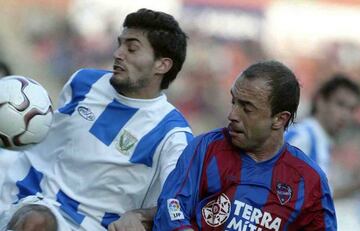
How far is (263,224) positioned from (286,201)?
155mm

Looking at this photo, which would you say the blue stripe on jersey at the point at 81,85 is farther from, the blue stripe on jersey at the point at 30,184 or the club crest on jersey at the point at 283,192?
the club crest on jersey at the point at 283,192

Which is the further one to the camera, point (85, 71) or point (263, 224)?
point (85, 71)

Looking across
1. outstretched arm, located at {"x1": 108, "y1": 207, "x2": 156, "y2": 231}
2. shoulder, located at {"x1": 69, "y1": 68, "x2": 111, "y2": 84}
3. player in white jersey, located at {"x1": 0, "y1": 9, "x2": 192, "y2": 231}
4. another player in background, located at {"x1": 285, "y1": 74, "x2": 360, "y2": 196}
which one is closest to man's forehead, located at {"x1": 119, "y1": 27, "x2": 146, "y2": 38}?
player in white jersey, located at {"x1": 0, "y1": 9, "x2": 192, "y2": 231}

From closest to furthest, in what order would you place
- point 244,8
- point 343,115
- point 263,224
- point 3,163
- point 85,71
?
1. point 263,224
2. point 85,71
3. point 3,163
4. point 343,115
5. point 244,8

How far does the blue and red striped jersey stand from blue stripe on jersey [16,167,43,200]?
1.03 metres

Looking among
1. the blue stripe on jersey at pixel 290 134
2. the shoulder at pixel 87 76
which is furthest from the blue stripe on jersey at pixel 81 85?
the blue stripe on jersey at pixel 290 134

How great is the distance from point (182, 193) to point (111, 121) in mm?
927

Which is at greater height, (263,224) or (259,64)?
(259,64)

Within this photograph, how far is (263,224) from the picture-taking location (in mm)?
4406

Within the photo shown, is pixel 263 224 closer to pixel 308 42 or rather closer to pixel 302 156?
pixel 302 156

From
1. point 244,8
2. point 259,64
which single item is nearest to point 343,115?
point 259,64

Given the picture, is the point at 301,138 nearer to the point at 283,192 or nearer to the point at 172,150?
the point at 172,150

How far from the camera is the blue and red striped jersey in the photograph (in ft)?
14.5

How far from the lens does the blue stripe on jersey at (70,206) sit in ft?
16.6
